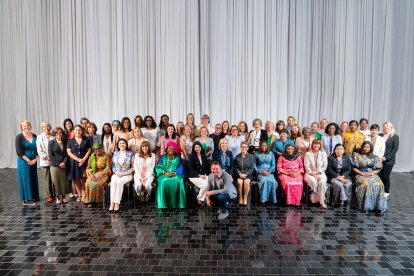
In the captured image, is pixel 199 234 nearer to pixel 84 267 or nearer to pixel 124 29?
pixel 84 267

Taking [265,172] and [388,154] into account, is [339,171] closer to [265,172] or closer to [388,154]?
[388,154]

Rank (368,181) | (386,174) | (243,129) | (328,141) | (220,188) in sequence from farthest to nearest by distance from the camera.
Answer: (243,129), (328,141), (386,174), (368,181), (220,188)

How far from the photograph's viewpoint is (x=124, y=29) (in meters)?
8.30

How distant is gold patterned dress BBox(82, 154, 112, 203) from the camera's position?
5.30 metres

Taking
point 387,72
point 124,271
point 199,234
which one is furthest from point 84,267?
point 387,72

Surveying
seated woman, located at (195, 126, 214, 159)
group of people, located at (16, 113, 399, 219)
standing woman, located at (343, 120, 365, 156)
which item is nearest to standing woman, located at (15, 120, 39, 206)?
group of people, located at (16, 113, 399, 219)

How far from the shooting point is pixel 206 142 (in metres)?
5.87

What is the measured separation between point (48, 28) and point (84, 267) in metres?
7.24

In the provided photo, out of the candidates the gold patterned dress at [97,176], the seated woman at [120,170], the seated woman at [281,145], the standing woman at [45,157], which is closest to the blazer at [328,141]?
the seated woman at [281,145]

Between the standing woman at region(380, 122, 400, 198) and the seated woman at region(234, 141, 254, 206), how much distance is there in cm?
241

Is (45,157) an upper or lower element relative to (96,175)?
upper

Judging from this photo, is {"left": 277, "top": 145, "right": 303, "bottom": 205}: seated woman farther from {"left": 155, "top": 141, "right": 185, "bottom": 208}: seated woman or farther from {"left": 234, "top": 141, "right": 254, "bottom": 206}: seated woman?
{"left": 155, "top": 141, "right": 185, "bottom": 208}: seated woman

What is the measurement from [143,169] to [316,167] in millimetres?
2974

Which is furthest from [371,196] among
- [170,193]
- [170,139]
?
[170,139]
